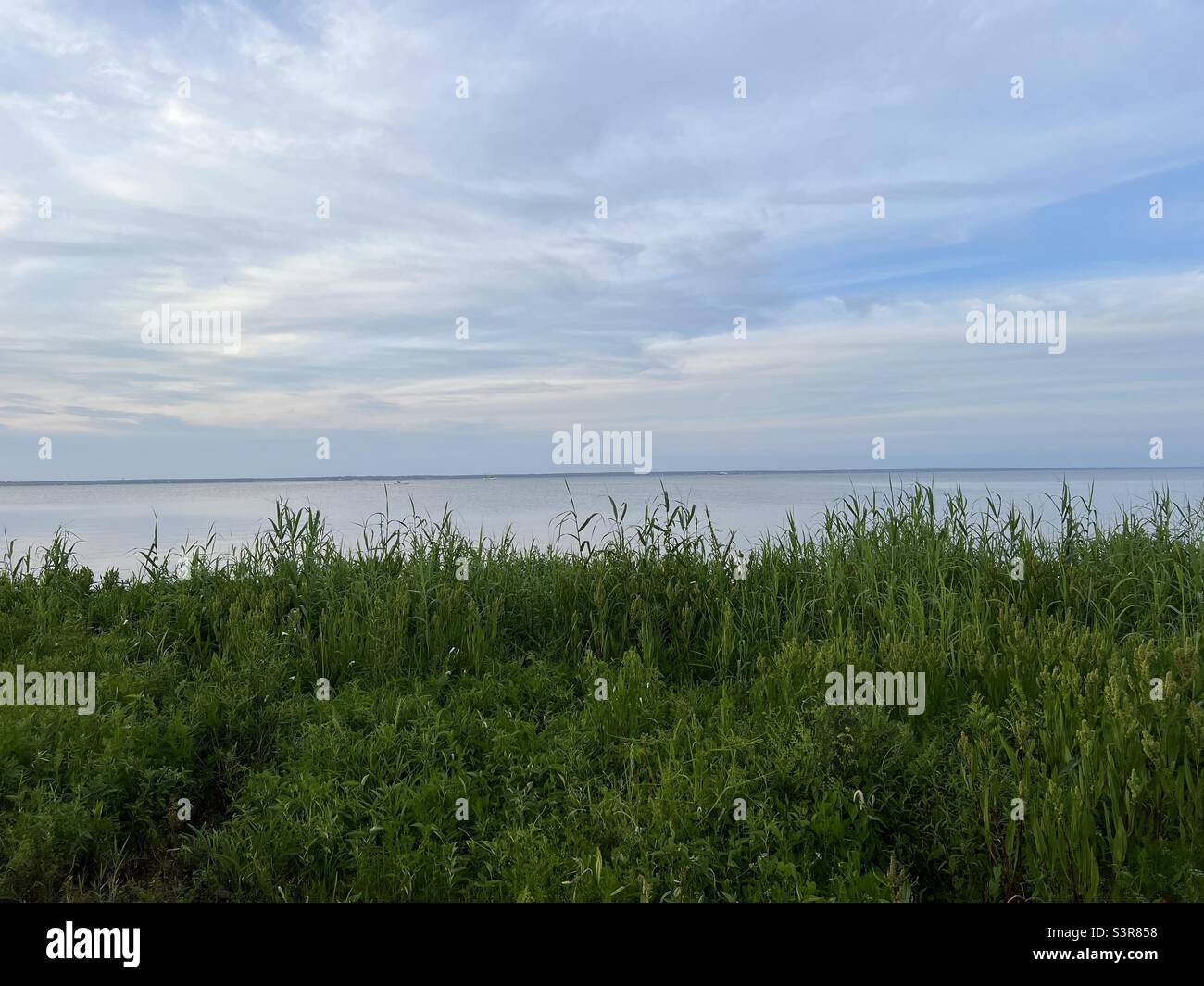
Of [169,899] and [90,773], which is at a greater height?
Answer: [90,773]

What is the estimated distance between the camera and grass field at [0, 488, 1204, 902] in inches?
142

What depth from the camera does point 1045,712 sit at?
405 centimetres

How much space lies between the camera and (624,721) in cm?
473

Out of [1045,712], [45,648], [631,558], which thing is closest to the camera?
[1045,712]

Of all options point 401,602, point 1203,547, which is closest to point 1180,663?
point 1203,547

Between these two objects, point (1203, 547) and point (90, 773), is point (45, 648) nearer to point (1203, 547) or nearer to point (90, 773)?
point (90, 773)

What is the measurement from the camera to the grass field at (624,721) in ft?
11.8

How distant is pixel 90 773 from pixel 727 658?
372cm

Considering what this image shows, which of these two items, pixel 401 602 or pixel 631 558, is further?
pixel 631 558

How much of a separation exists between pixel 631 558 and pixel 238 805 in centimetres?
344
